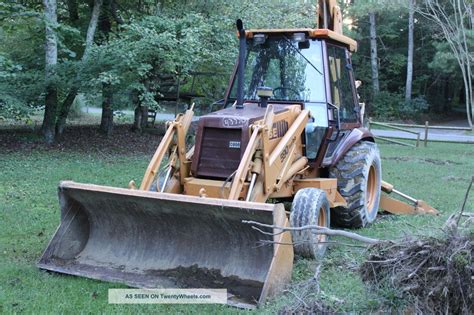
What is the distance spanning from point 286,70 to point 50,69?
28.2 ft

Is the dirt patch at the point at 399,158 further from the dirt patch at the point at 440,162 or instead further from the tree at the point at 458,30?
the tree at the point at 458,30

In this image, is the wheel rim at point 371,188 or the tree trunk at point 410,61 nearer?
the wheel rim at point 371,188

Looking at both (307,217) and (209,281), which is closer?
(209,281)

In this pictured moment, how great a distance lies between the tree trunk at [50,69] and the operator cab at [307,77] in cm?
710

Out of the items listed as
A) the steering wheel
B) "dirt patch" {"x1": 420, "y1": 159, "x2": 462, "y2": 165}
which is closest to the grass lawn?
"dirt patch" {"x1": 420, "y1": 159, "x2": 462, "y2": 165}

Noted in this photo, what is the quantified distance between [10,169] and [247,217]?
25.5 feet

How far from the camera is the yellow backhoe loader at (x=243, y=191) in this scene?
4914 millimetres

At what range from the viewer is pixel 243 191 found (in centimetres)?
546

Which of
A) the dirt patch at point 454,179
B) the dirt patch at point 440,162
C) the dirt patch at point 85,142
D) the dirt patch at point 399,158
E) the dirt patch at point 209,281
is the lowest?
the dirt patch at point 209,281

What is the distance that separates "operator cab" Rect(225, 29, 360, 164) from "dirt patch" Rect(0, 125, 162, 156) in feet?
25.8

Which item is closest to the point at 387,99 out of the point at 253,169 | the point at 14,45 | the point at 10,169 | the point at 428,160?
the point at 428,160

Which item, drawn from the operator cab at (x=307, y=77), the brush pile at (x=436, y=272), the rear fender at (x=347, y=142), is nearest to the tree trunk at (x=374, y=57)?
the rear fender at (x=347, y=142)

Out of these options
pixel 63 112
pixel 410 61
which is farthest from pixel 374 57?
pixel 63 112

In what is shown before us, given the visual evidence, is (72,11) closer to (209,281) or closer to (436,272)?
(209,281)
